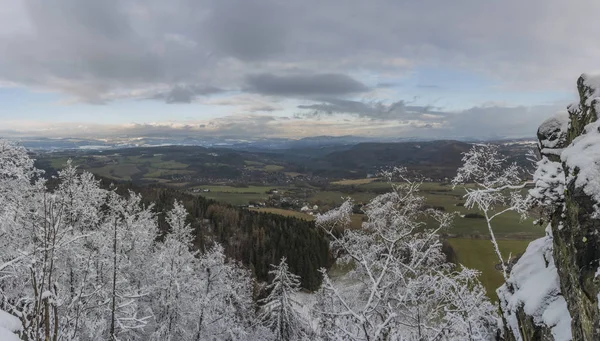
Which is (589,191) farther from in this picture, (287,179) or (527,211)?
(287,179)

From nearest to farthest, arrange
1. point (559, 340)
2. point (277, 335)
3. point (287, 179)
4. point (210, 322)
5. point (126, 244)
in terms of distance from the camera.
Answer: point (559, 340) → point (126, 244) → point (210, 322) → point (277, 335) → point (287, 179)

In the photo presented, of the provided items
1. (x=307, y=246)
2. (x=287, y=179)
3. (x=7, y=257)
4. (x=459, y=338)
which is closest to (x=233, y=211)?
(x=307, y=246)

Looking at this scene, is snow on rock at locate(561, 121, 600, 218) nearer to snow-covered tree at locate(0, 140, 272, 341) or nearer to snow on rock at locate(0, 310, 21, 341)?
snow on rock at locate(0, 310, 21, 341)

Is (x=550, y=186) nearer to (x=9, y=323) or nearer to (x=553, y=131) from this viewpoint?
(x=553, y=131)

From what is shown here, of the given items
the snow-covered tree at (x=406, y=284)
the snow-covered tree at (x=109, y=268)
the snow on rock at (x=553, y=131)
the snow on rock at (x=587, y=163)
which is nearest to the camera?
the snow on rock at (x=587, y=163)

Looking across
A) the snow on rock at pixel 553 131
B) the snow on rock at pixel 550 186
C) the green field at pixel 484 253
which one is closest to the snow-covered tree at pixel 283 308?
the snow on rock at pixel 553 131

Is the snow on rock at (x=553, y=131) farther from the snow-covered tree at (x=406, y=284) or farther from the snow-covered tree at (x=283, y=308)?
the snow-covered tree at (x=283, y=308)
